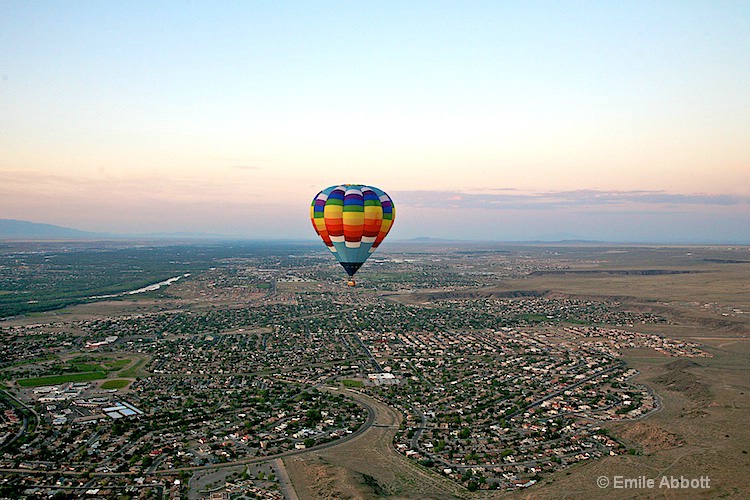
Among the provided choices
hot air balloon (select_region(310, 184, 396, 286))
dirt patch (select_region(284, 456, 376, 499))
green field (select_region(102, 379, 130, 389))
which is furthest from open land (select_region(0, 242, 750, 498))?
hot air balloon (select_region(310, 184, 396, 286))

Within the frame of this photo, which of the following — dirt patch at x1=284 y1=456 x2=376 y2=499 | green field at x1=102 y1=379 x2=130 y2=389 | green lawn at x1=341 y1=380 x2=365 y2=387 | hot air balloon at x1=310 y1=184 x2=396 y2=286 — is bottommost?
green lawn at x1=341 y1=380 x2=365 y2=387

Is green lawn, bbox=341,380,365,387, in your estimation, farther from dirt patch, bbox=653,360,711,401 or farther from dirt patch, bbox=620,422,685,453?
dirt patch, bbox=653,360,711,401

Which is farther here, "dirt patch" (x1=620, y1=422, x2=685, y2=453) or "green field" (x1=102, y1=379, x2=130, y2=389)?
"green field" (x1=102, y1=379, x2=130, y2=389)

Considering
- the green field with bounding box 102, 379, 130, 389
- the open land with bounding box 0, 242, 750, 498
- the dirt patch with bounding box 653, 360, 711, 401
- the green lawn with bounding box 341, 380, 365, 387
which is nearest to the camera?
the open land with bounding box 0, 242, 750, 498

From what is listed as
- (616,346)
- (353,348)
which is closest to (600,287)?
(616,346)

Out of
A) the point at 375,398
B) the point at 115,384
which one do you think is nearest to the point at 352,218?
the point at 375,398

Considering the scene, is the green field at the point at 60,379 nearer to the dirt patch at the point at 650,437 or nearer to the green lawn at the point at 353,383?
the green lawn at the point at 353,383
